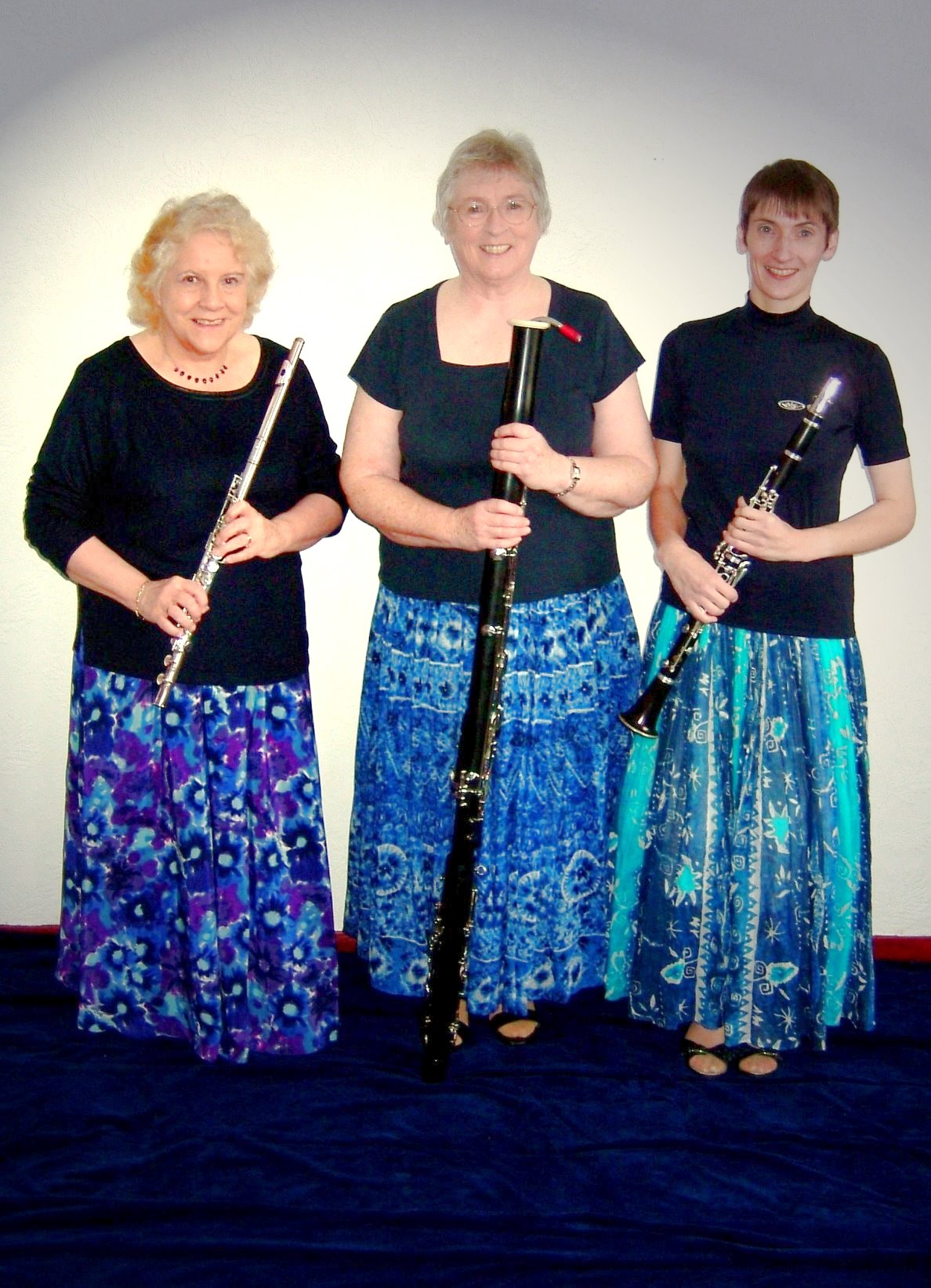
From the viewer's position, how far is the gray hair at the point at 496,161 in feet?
6.30

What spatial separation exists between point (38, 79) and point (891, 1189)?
2.67 m

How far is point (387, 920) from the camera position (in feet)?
7.22

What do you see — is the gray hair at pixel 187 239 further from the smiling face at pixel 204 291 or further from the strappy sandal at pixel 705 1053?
the strappy sandal at pixel 705 1053

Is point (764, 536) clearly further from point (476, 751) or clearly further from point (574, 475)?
point (476, 751)

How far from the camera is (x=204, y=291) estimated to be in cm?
197

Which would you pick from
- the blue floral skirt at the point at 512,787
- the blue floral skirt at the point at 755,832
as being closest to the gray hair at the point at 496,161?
the blue floral skirt at the point at 512,787

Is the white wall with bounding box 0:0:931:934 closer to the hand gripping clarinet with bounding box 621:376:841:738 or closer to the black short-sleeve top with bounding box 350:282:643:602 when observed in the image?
the black short-sleeve top with bounding box 350:282:643:602

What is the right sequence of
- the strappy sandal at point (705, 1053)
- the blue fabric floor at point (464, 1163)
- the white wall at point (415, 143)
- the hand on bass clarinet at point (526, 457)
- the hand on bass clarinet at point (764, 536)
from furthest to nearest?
the white wall at point (415, 143)
the strappy sandal at point (705, 1053)
the hand on bass clarinet at point (764, 536)
the hand on bass clarinet at point (526, 457)
the blue fabric floor at point (464, 1163)

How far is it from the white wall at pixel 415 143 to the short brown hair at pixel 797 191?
0.56m

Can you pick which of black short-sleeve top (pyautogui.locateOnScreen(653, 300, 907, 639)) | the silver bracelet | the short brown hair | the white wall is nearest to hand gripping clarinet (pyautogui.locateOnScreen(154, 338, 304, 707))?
the silver bracelet

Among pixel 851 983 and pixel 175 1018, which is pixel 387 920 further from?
pixel 851 983

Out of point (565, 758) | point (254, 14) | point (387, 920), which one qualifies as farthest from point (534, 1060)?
point (254, 14)

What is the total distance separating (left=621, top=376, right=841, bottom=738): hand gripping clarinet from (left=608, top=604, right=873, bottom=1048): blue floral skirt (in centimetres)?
8

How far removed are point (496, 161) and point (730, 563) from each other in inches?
31.2
